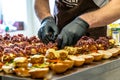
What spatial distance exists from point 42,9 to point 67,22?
192 millimetres

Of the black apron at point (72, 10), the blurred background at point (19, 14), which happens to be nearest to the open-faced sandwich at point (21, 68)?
the black apron at point (72, 10)

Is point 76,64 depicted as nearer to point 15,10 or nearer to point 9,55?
point 9,55

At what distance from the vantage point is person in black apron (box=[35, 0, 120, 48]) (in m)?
0.94

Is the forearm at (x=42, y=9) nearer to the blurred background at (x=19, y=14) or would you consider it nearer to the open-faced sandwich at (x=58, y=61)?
the open-faced sandwich at (x=58, y=61)

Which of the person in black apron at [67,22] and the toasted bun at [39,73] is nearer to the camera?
the toasted bun at [39,73]

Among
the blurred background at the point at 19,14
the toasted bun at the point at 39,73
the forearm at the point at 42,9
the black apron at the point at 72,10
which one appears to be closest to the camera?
the toasted bun at the point at 39,73

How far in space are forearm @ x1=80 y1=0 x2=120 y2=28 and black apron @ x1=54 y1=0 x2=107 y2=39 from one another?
0.14 m

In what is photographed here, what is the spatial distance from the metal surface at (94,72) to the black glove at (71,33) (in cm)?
18

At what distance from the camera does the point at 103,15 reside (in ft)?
3.43

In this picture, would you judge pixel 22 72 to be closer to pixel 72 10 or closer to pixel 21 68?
pixel 21 68

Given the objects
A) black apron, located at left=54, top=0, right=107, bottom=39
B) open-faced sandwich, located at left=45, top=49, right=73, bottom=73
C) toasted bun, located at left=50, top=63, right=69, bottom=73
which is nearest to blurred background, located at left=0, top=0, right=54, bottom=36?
black apron, located at left=54, top=0, right=107, bottom=39

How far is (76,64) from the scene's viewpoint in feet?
2.40

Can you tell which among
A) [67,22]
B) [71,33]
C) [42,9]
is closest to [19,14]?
[42,9]

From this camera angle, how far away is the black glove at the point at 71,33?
0.92 meters
